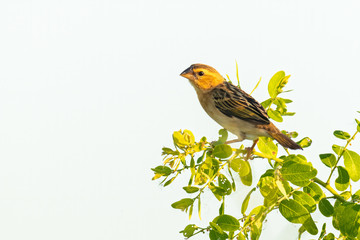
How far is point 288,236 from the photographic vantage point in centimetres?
344

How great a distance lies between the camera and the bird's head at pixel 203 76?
536 cm

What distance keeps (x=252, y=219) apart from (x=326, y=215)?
0.51m

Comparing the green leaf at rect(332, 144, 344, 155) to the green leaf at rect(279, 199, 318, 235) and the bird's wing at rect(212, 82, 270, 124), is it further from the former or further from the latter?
the bird's wing at rect(212, 82, 270, 124)

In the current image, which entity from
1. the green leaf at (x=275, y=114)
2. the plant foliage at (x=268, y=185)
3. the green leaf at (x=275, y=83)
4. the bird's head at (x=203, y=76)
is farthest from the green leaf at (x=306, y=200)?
the bird's head at (x=203, y=76)

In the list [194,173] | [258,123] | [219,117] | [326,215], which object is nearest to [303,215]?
[326,215]

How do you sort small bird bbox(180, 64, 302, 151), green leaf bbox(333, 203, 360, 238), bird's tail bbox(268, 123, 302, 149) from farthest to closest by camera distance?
small bird bbox(180, 64, 302, 151), bird's tail bbox(268, 123, 302, 149), green leaf bbox(333, 203, 360, 238)

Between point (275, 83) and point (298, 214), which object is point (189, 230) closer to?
point (298, 214)

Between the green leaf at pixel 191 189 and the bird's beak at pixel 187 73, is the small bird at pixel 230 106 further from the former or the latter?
the green leaf at pixel 191 189

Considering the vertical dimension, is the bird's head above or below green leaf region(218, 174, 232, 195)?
above

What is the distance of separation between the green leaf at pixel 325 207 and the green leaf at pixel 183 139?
3.03ft

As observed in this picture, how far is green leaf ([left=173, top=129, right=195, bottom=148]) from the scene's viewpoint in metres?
3.15

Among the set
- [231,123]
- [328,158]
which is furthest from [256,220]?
[231,123]

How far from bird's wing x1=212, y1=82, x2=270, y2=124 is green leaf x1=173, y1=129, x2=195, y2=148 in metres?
1.53

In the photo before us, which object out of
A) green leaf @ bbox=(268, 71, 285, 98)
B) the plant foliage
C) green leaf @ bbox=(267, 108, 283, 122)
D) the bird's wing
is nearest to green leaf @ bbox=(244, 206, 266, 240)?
the plant foliage
